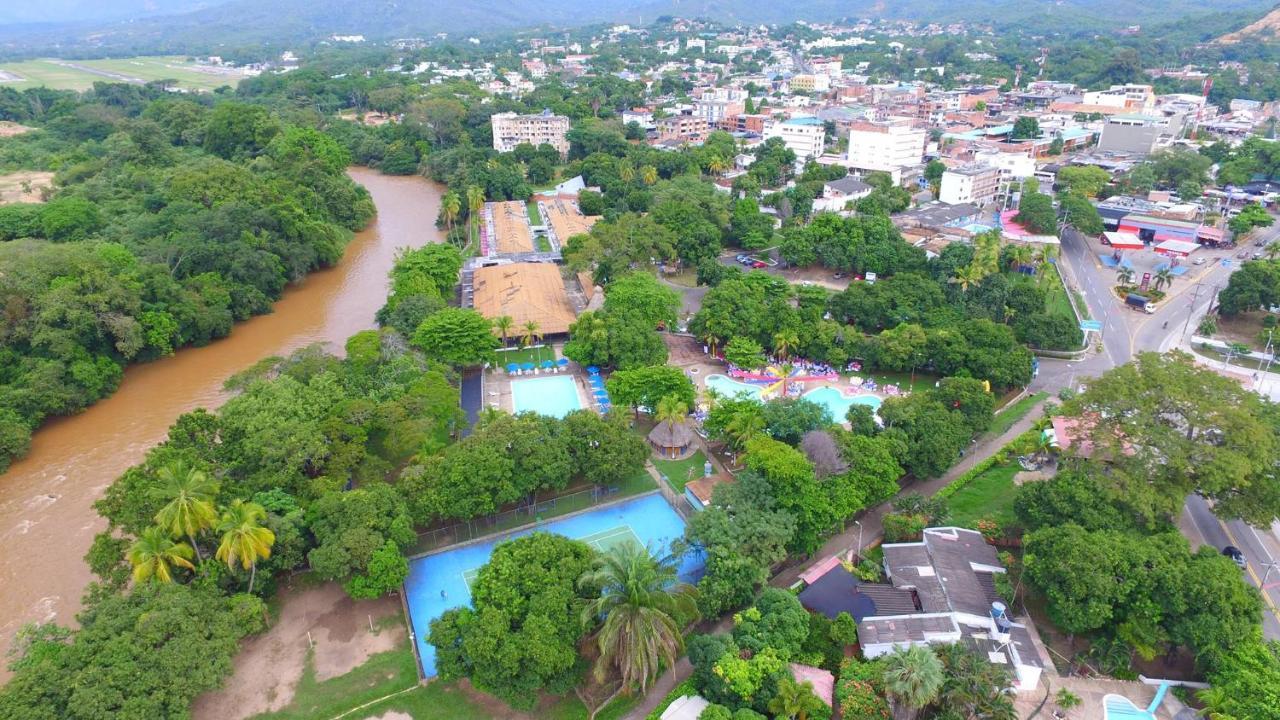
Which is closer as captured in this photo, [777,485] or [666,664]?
[666,664]

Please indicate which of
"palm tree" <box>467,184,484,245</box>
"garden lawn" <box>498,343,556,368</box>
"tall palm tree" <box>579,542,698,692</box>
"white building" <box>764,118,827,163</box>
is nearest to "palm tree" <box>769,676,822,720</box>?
"tall palm tree" <box>579,542,698,692</box>

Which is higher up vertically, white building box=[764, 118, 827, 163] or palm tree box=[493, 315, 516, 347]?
white building box=[764, 118, 827, 163]

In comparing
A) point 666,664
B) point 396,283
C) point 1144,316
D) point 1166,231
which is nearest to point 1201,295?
point 1144,316

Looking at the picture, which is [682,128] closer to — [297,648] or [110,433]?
[110,433]

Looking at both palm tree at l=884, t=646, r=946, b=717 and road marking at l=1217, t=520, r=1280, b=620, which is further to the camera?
road marking at l=1217, t=520, r=1280, b=620

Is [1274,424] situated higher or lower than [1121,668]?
higher

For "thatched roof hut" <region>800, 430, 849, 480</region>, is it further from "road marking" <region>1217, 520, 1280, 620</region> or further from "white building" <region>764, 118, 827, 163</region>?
"white building" <region>764, 118, 827, 163</region>

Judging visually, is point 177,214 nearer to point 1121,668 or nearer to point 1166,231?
point 1121,668
